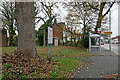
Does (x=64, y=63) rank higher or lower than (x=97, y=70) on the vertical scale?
higher

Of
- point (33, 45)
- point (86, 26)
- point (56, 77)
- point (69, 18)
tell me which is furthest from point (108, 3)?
point (56, 77)

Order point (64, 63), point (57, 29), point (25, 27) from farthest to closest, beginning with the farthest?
point (57, 29)
point (64, 63)
point (25, 27)

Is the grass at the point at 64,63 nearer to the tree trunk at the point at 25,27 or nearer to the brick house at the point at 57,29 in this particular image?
the tree trunk at the point at 25,27

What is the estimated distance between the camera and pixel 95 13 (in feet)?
66.3

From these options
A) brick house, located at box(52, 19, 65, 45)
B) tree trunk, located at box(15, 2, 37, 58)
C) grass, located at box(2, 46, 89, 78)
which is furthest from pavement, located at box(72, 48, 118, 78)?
brick house, located at box(52, 19, 65, 45)

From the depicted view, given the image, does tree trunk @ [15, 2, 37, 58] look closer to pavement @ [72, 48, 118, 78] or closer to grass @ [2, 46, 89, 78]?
grass @ [2, 46, 89, 78]

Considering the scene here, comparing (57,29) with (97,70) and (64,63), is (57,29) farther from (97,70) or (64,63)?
(97,70)

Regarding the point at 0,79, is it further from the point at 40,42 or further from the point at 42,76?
the point at 40,42

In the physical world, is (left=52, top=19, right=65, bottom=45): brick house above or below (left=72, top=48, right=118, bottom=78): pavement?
above

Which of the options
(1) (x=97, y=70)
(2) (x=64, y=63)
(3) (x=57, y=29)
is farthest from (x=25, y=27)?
(3) (x=57, y=29)

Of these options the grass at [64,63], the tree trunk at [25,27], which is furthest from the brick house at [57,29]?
the tree trunk at [25,27]

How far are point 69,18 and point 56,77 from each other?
1700 cm

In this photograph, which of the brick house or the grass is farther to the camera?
the brick house

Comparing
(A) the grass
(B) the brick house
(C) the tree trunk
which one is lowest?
(A) the grass
